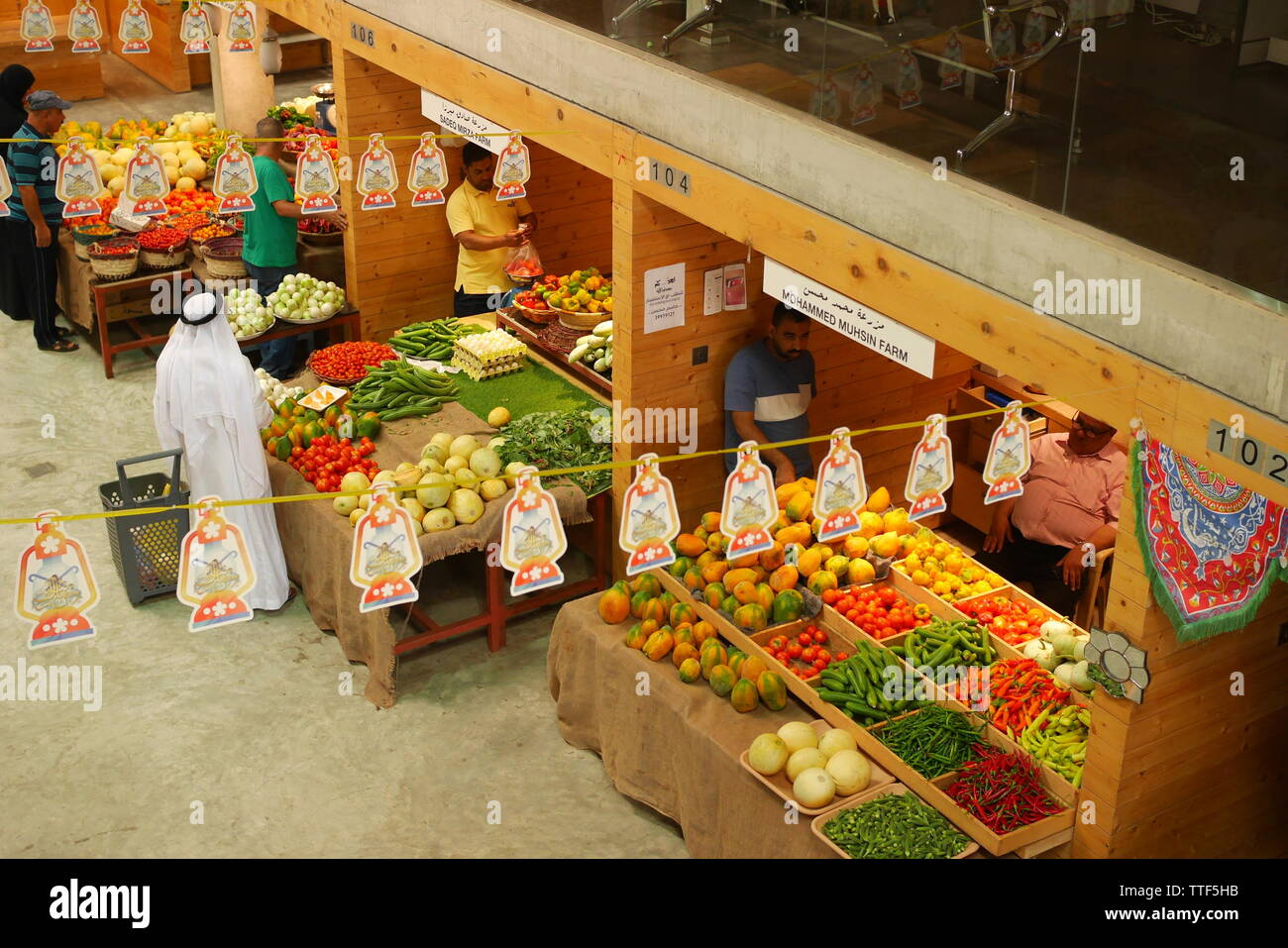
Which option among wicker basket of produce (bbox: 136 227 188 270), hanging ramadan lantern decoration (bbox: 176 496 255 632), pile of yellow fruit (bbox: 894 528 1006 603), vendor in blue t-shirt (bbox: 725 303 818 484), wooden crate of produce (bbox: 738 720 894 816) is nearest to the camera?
hanging ramadan lantern decoration (bbox: 176 496 255 632)

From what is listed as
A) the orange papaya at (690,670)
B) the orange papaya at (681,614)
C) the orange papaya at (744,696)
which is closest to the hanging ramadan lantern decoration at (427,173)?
the orange papaya at (681,614)

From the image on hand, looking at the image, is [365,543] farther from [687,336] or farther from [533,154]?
[533,154]

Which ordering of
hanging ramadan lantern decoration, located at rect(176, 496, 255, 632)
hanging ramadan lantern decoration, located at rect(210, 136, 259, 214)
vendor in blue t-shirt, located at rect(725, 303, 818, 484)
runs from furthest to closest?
hanging ramadan lantern decoration, located at rect(210, 136, 259, 214), vendor in blue t-shirt, located at rect(725, 303, 818, 484), hanging ramadan lantern decoration, located at rect(176, 496, 255, 632)

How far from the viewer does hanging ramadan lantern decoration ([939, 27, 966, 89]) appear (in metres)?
6.30

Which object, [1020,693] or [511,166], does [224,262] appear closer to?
[511,166]

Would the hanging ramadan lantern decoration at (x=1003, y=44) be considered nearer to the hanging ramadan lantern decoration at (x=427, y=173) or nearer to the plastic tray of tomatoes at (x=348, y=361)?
the hanging ramadan lantern decoration at (x=427, y=173)

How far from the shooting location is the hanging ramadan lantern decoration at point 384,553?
667 cm

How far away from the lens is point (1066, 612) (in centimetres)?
880

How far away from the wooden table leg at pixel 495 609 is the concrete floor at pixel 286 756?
8cm

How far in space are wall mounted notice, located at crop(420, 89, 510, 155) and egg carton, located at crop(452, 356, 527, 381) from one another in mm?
1420

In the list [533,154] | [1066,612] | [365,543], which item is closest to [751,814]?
[365,543]

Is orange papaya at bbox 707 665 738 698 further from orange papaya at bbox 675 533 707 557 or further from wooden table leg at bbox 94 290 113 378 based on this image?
wooden table leg at bbox 94 290 113 378

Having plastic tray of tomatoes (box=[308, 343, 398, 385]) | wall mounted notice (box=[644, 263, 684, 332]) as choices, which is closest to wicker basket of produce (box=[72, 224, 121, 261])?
plastic tray of tomatoes (box=[308, 343, 398, 385])

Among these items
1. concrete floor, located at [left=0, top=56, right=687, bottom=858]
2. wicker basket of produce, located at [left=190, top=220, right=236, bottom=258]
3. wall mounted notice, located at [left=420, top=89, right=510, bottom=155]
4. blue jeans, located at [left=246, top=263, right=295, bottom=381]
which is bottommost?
concrete floor, located at [left=0, top=56, right=687, bottom=858]
